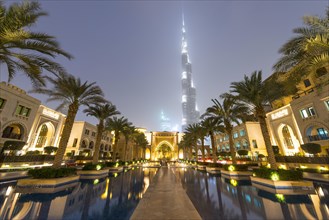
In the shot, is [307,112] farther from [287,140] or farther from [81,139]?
[81,139]

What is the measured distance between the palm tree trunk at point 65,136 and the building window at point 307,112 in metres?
33.9

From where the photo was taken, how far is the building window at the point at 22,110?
24.8 m

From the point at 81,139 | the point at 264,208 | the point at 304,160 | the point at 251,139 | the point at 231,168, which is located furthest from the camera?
the point at 81,139

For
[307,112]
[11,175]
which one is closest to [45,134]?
[11,175]

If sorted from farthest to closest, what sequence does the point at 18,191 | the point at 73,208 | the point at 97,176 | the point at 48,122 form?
the point at 48,122 < the point at 97,176 < the point at 18,191 < the point at 73,208

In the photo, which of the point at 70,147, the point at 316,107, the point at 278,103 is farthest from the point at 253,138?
the point at 70,147

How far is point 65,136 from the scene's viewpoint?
13883 millimetres

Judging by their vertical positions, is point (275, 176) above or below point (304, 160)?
below

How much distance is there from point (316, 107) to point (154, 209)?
95.3ft

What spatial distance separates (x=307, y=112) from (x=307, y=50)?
2151 centimetres

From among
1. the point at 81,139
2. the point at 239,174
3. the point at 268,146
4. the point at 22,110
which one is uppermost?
the point at 22,110

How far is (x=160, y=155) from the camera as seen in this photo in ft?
262

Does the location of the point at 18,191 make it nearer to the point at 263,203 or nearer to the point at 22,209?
the point at 22,209

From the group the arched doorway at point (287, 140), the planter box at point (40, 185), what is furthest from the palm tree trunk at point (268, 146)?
the arched doorway at point (287, 140)
